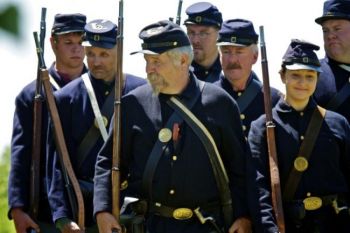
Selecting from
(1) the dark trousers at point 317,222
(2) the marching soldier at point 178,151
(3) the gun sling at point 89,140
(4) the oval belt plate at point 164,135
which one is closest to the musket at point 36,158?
(3) the gun sling at point 89,140

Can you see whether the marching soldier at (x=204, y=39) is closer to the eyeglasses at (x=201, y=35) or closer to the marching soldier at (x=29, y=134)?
the eyeglasses at (x=201, y=35)

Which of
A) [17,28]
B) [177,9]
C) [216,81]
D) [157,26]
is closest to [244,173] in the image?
[157,26]

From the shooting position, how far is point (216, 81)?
268 inches

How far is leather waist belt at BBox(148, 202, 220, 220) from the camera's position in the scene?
202 inches

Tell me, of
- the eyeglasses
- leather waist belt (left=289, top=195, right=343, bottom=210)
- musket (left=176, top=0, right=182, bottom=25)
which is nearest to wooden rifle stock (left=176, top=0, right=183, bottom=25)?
musket (left=176, top=0, right=182, bottom=25)

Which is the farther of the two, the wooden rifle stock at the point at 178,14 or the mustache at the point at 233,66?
the wooden rifle stock at the point at 178,14

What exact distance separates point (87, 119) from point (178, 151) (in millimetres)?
1280

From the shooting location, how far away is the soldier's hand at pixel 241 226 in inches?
204

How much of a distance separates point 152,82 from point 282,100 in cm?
100

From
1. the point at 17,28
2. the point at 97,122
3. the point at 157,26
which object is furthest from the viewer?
the point at 97,122

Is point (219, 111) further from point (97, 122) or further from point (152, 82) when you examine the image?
point (97, 122)

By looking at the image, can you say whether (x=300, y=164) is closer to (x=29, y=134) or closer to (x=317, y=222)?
(x=317, y=222)

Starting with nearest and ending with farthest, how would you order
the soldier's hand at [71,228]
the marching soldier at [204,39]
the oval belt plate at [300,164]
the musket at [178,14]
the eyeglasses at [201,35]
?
the oval belt plate at [300,164] < the soldier's hand at [71,228] < the marching soldier at [204,39] < the eyeglasses at [201,35] < the musket at [178,14]

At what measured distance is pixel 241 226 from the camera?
519 cm
